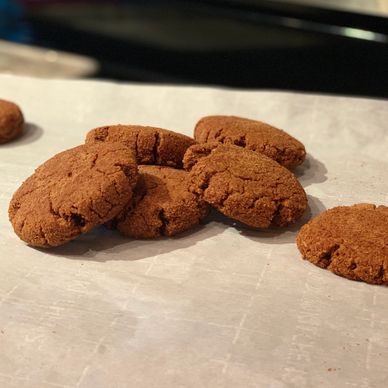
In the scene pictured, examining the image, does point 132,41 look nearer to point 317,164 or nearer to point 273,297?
point 317,164

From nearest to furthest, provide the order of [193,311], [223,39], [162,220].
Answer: [193,311]
[162,220]
[223,39]

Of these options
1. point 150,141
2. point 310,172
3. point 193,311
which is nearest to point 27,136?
point 150,141

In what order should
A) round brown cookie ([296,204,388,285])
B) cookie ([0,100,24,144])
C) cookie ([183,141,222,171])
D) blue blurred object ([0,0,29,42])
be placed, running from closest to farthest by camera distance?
round brown cookie ([296,204,388,285])
cookie ([183,141,222,171])
cookie ([0,100,24,144])
blue blurred object ([0,0,29,42])

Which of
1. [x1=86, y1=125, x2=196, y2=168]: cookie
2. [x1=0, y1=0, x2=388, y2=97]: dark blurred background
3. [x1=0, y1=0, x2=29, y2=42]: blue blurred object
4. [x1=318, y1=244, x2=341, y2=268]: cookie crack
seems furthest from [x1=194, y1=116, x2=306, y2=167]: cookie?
[x1=0, y1=0, x2=29, y2=42]: blue blurred object

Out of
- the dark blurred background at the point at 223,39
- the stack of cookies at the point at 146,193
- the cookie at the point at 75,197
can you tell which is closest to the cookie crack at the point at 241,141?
the stack of cookies at the point at 146,193

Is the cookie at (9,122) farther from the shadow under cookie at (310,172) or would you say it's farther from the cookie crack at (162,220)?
the shadow under cookie at (310,172)

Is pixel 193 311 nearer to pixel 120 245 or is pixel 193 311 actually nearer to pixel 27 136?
pixel 120 245

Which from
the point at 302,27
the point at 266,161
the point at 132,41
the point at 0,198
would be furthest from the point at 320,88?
the point at 0,198

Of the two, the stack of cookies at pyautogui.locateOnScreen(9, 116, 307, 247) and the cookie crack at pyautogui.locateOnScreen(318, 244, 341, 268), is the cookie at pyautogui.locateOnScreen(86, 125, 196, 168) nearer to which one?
the stack of cookies at pyautogui.locateOnScreen(9, 116, 307, 247)
